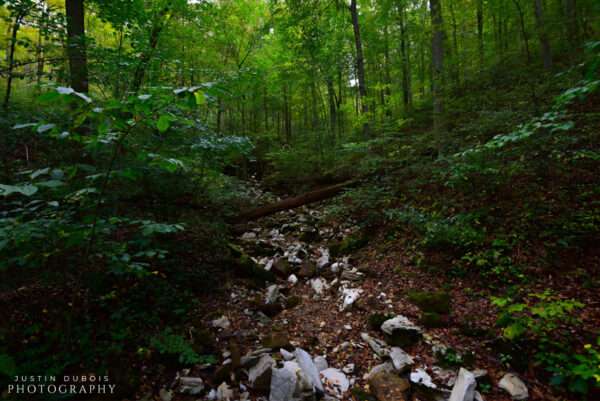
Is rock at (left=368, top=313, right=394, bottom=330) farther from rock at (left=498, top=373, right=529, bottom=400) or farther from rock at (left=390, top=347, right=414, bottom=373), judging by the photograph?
rock at (left=498, top=373, right=529, bottom=400)

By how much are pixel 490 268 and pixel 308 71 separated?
1148cm

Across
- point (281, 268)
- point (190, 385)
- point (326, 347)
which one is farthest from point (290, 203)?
point (190, 385)

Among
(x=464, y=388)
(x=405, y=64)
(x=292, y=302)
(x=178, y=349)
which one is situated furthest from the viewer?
(x=405, y=64)

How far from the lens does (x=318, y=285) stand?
4.90 m

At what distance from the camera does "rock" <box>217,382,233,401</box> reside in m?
2.59

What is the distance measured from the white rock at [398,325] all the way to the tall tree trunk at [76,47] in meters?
6.68

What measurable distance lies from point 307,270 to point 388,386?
9.47ft

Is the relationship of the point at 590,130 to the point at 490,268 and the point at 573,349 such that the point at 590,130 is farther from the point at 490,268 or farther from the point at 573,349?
the point at 573,349

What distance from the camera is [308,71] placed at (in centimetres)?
1234

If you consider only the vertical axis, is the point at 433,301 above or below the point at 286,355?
above

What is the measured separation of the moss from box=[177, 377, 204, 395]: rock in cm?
300

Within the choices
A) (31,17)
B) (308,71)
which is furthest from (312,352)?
(308,71)

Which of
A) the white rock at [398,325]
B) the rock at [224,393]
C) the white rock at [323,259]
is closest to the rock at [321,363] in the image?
the white rock at [398,325]

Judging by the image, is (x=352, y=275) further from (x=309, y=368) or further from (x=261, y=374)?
(x=261, y=374)
